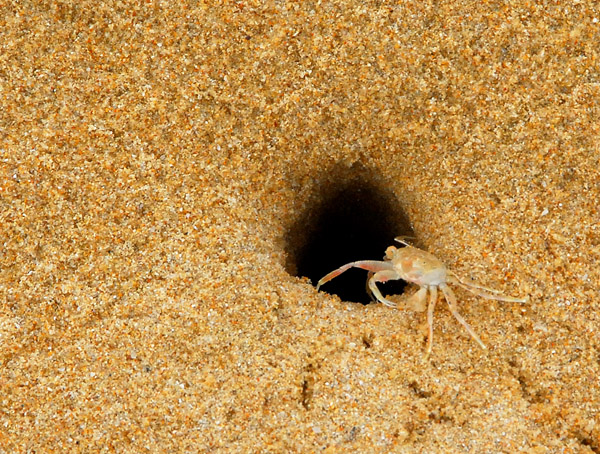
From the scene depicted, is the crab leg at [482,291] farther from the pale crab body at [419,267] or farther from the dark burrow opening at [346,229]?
the dark burrow opening at [346,229]

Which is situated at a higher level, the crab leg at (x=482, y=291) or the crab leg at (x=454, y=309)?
the crab leg at (x=482, y=291)

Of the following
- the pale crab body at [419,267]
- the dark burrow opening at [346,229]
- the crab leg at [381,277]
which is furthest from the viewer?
the dark burrow opening at [346,229]

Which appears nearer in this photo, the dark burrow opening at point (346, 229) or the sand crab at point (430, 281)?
the sand crab at point (430, 281)

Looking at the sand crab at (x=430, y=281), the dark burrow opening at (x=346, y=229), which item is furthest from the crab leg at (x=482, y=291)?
the dark burrow opening at (x=346, y=229)

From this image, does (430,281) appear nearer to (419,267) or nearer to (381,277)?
(419,267)

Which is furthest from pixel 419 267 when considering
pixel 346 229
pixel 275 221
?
pixel 346 229

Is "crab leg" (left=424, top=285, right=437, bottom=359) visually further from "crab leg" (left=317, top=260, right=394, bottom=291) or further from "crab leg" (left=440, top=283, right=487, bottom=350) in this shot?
"crab leg" (left=317, top=260, right=394, bottom=291)

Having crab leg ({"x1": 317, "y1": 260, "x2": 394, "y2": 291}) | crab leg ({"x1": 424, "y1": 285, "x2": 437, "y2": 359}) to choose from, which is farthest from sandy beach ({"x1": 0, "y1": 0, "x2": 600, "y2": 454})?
crab leg ({"x1": 317, "y1": 260, "x2": 394, "y2": 291})
